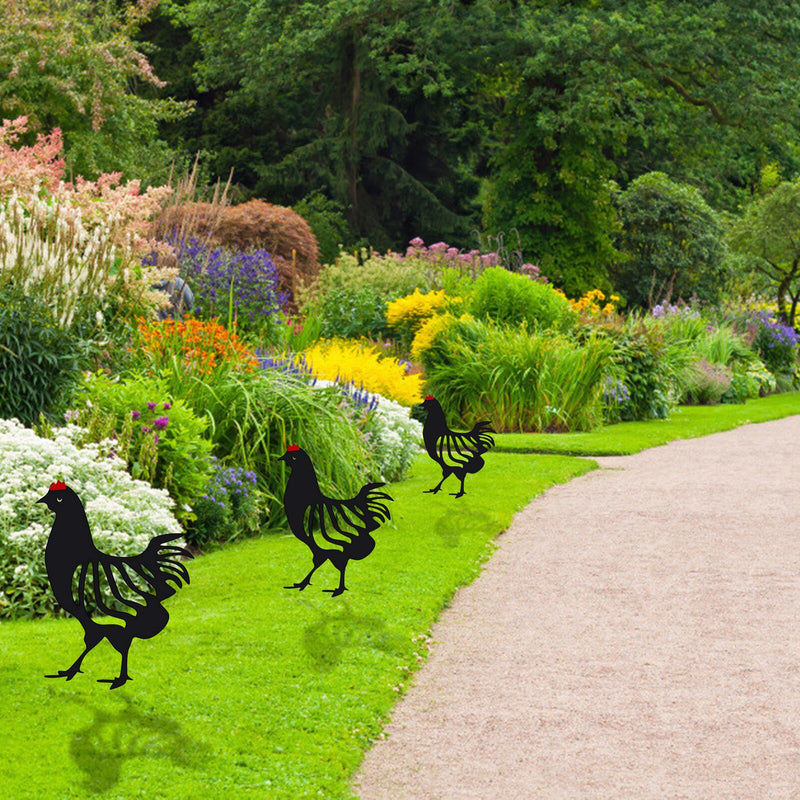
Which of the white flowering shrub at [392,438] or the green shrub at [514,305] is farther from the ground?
the green shrub at [514,305]

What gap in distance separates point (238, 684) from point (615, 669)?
1553 millimetres

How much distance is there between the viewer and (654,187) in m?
23.3

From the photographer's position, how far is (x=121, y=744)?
3654mm

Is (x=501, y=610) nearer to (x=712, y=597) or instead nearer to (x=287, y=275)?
(x=712, y=597)

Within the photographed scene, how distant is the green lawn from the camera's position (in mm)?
3494

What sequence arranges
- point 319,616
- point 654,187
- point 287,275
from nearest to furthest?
point 319,616 < point 287,275 < point 654,187

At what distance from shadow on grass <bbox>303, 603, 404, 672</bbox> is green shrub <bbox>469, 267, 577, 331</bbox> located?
346 inches

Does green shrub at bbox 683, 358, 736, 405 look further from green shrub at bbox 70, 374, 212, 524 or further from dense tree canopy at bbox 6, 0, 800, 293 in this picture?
green shrub at bbox 70, 374, 212, 524

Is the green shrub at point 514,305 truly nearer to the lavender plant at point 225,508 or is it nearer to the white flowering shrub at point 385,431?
the white flowering shrub at point 385,431

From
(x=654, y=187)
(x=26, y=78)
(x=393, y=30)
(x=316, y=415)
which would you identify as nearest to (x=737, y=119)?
(x=654, y=187)

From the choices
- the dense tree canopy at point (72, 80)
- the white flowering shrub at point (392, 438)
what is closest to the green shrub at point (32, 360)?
the white flowering shrub at point (392, 438)

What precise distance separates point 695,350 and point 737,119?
9601 millimetres

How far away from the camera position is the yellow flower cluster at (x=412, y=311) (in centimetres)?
1345

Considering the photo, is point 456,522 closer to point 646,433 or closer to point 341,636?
point 341,636
